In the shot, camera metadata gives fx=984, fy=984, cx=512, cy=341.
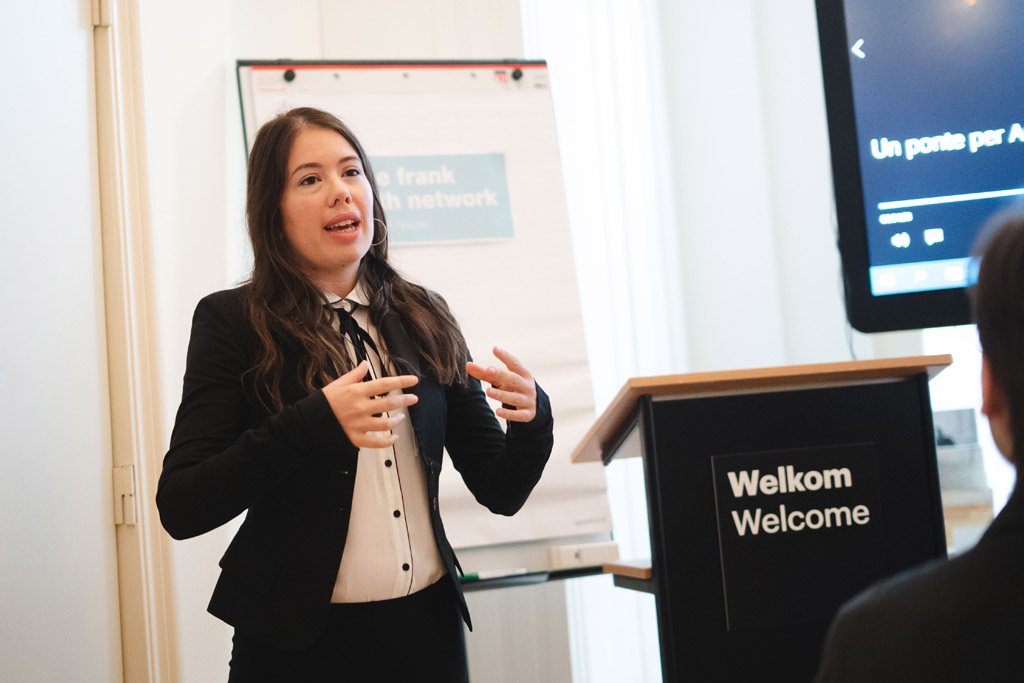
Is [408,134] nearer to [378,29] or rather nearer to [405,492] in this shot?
[378,29]

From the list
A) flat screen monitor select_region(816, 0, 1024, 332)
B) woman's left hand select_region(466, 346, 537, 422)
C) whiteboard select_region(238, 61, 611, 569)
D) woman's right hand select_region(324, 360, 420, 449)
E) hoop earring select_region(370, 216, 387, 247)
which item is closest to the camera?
woman's right hand select_region(324, 360, 420, 449)

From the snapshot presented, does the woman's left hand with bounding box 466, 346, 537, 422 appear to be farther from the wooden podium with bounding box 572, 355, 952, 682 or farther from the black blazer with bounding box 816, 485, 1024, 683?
the black blazer with bounding box 816, 485, 1024, 683

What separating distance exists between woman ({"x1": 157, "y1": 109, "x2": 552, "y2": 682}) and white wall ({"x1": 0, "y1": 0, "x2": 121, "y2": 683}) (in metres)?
0.55

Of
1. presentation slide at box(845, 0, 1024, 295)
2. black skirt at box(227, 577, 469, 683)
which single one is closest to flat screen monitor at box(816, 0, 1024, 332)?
presentation slide at box(845, 0, 1024, 295)

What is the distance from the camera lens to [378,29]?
11.0 feet

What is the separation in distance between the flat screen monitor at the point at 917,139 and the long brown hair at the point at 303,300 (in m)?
1.01

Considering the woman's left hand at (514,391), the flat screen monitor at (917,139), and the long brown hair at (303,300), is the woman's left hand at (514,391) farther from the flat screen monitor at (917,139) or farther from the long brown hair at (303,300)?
the flat screen monitor at (917,139)

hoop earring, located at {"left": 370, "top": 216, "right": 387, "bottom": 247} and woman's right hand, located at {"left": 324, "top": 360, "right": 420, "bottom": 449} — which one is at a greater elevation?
hoop earring, located at {"left": 370, "top": 216, "right": 387, "bottom": 247}

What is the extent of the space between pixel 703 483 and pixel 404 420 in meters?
0.52

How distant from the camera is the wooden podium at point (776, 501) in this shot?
143 centimetres

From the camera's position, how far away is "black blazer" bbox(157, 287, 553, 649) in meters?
1.43

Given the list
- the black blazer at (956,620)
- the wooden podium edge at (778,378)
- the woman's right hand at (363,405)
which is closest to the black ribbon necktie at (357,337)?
the woman's right hand at (363,405)

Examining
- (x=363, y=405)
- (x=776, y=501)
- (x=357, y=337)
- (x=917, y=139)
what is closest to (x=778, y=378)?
(x=776, y=501)

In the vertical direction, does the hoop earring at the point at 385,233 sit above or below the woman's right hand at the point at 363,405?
A: above
